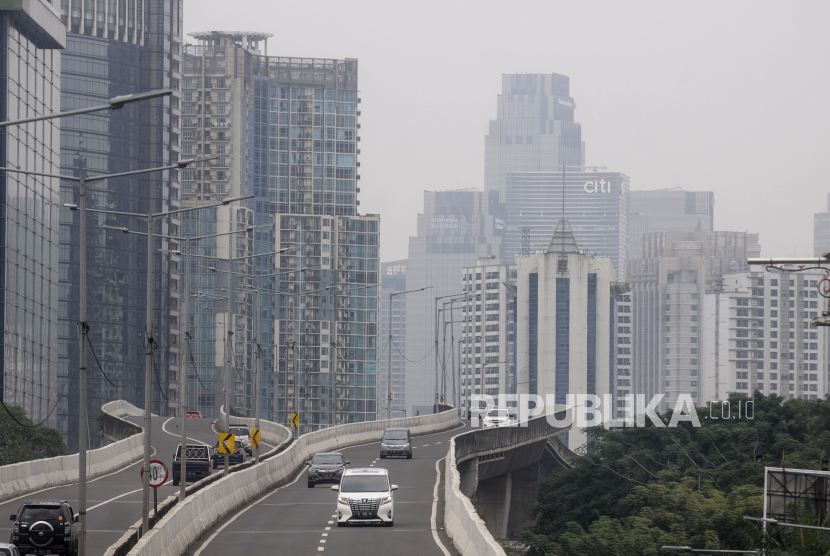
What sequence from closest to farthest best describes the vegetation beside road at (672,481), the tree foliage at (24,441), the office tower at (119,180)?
the vegetation beside road at (672,481)
the tree foliage at (24,441)
the office tower at (119,180)

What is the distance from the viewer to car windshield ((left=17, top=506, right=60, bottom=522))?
3084 cm

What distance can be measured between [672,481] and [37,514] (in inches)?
1768

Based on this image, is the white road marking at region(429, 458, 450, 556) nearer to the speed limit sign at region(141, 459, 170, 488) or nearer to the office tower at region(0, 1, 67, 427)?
the speed limit sign at region(141, 459, 170, 488)

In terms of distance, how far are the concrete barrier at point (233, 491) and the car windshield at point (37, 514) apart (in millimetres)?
2793

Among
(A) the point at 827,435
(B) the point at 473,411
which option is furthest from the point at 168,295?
(A) the point at 827,435

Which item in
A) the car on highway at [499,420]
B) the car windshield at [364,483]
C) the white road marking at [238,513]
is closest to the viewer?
the white road marking at [238,513]

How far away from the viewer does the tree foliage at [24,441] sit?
74000mm

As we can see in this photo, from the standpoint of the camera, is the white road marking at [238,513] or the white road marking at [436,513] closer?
the white road marking at [238,513]

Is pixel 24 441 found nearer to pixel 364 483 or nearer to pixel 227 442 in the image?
pixel 227 442

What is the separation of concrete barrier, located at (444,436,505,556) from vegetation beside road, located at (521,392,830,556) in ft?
40.7

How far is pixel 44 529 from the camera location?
3081 cm

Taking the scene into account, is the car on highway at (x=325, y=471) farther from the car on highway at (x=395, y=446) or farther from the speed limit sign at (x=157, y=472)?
the speed limit sign at (x=157, y=472)

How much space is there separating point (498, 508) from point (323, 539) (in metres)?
64.1

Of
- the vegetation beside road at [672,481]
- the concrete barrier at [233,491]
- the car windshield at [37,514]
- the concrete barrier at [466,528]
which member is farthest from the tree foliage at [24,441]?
the car windshield at [37,514]
